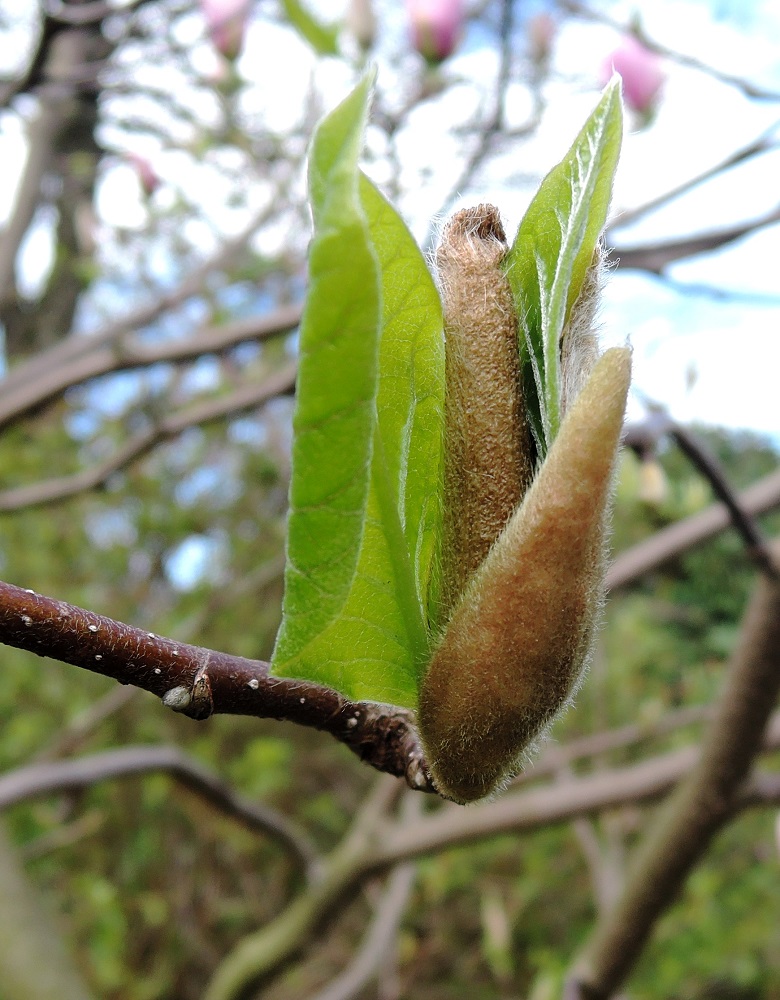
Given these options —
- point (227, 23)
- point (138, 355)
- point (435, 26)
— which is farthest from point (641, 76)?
point (138, 355)

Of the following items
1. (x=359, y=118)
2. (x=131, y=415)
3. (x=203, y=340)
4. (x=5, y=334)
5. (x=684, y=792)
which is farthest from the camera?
(x=5, y=334)

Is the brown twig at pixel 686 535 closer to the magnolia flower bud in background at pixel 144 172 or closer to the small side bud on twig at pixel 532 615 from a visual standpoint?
the small side bud on twig at pixel 532 615

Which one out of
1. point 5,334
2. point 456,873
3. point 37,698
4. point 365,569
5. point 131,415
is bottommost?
point 456,873

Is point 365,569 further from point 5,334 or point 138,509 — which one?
point 5,334

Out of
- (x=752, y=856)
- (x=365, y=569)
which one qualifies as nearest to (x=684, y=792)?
(x=365, y=569)

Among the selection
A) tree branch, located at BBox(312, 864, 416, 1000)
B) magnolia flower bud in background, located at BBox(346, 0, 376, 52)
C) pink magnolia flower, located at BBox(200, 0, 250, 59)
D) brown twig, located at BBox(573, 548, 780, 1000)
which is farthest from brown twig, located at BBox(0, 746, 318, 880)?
pink magnolia flower, located at BBox(200, 0, 250, 59)

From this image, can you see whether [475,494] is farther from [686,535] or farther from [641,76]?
[641,76]
